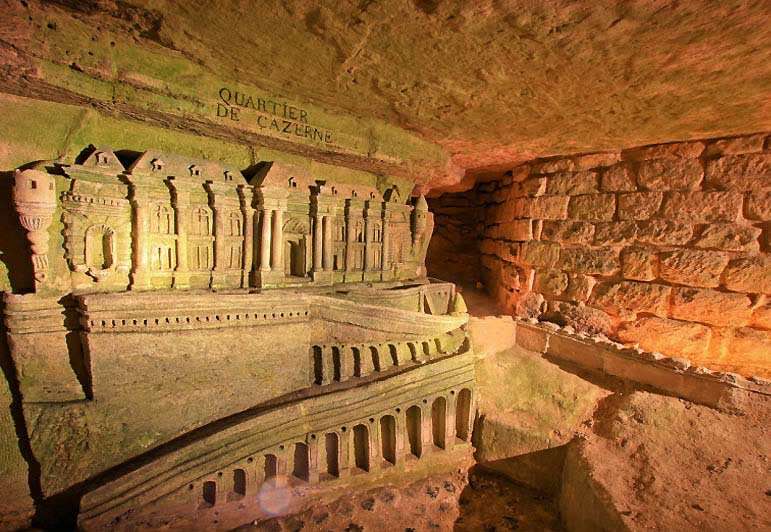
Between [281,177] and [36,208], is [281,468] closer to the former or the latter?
[36,208]

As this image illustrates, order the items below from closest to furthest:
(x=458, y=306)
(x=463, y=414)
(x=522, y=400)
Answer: (x=463, y=414), (x=522, y=400), (x=458, y=306)

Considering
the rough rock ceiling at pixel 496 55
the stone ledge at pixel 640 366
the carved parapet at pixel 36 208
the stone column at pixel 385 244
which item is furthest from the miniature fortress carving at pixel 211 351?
the stone ledge at pixel 640 366

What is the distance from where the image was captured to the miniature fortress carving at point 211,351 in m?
4.30

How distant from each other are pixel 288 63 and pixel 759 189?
8275mm

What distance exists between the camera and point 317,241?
684cm

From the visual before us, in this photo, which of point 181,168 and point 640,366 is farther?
point 640,366

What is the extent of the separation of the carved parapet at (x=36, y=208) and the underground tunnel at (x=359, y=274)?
25mm

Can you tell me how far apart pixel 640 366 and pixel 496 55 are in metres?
5.88


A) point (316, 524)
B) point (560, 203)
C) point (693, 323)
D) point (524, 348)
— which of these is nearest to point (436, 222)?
point (560, 203)

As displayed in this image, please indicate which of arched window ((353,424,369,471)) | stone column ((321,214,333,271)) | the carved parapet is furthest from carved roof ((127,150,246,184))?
arched window ((353,424,369,471))

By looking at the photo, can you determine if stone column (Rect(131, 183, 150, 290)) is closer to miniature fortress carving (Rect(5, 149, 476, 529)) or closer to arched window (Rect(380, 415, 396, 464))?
miniature fortress carving (Rect(5, 149, 476, 529))

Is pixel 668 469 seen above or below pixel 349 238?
below

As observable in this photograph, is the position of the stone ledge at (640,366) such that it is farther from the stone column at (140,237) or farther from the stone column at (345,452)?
the stone column at (140,237)

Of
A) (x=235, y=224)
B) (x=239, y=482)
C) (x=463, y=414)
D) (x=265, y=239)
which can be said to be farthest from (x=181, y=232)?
(x=463, y=414)
